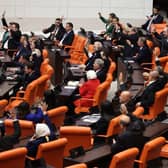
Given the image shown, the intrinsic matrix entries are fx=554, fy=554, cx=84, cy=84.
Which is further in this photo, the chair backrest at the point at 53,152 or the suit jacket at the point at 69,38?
the suit jacket at the point at 69,38

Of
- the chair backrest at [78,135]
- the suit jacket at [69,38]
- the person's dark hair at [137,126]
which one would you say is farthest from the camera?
the suit jacket at [69,38]

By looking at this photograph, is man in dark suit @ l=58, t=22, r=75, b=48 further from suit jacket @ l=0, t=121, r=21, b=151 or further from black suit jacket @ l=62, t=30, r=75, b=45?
suit jacket @ l=0, t=121, r=21, b=151

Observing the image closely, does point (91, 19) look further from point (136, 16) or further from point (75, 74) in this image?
point (75, 74)

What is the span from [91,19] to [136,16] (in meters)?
1.97

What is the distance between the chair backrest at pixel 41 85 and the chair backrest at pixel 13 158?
434 centimetres

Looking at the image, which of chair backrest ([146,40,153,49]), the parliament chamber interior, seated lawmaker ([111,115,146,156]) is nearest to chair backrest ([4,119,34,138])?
the parliament chamber interior

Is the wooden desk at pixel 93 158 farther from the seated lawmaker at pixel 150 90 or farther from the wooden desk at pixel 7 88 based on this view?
the wooden desk at pixel 7 88

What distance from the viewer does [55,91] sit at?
1068 centimetres

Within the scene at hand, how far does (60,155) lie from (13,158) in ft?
2.87

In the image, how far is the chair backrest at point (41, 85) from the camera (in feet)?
36.5

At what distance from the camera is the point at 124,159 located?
667cm

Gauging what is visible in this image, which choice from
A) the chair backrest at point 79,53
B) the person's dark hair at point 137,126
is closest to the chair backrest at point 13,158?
the person's dark hair at point 137,126

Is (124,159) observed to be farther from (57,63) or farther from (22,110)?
(57,63)

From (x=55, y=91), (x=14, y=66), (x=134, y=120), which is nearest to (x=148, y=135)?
(x=134, y=120)
